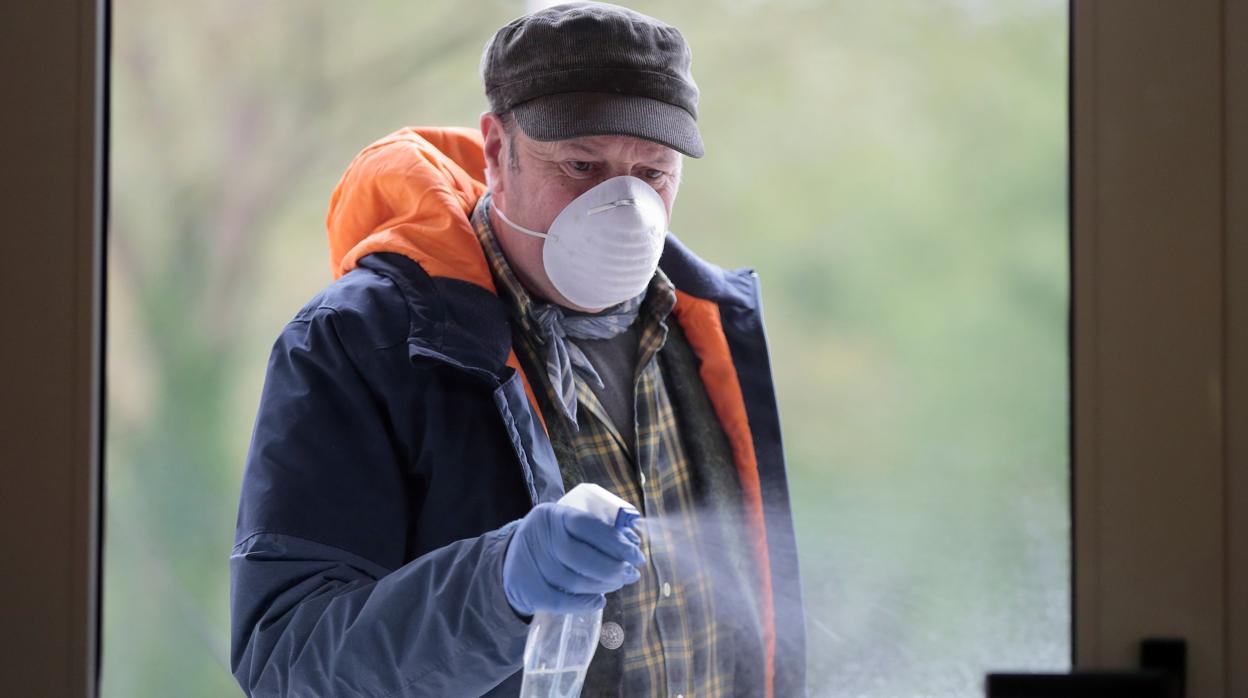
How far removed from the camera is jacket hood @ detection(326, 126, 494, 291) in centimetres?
152

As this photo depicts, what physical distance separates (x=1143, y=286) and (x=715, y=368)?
0.57 m

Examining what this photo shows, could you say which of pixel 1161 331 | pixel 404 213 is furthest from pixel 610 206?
pixel 1161 331

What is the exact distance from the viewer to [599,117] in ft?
4.95

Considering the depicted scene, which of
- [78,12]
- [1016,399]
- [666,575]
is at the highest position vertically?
[78,12]

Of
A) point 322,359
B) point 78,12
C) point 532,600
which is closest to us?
point 532,600

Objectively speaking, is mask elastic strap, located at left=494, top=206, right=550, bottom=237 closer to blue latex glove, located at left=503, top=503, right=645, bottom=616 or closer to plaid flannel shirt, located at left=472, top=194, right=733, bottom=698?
plaid flannel shirt, located at left=472, top=194, right=733, bottom=698

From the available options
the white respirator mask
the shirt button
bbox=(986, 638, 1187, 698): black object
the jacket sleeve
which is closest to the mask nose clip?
the white respirator mask

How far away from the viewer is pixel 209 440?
158cm

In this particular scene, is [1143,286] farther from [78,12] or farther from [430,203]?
[78,12]

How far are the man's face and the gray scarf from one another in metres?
0.02

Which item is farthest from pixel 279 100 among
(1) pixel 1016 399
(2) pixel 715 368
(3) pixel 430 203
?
(1) pixel 1016 399

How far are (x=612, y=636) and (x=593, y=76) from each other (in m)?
0.71

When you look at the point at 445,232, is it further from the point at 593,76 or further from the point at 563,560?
the point at 563,560

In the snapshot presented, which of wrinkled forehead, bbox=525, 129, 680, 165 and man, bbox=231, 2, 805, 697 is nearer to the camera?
man, bbox=231, 2, 805, 697
